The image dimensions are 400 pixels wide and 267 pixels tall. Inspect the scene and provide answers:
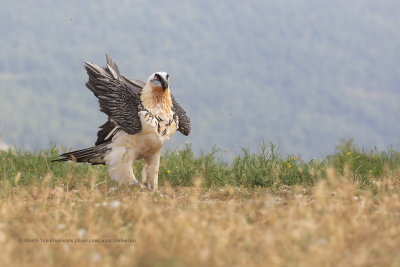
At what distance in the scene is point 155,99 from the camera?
26.8 ft

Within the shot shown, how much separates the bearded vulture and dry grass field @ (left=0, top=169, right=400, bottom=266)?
166 centimetres

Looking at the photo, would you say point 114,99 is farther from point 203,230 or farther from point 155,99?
point 203,230

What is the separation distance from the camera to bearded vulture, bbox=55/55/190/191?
8078mm

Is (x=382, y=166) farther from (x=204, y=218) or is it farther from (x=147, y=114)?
(x=204, y=218)

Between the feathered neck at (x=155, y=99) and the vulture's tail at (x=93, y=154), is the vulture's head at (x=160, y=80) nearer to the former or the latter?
the feathered neck at (x=155, y=99)

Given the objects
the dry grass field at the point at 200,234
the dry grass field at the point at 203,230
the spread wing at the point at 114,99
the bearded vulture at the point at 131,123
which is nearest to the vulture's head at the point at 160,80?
the bearded vulture at the point at 131,123

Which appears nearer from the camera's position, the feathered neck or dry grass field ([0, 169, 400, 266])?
dry grass field ([0, 169, 400, 266])

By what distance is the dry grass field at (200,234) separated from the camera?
3.90 m

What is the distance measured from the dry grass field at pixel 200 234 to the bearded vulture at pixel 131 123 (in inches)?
65.3

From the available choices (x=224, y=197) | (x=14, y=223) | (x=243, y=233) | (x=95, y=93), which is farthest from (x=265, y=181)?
(x=14, y=223)

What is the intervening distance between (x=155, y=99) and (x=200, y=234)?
4.06 m

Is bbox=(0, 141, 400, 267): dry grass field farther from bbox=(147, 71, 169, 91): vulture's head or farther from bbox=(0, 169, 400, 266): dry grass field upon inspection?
bbox=(147, 71, 169, 91): vulture's head

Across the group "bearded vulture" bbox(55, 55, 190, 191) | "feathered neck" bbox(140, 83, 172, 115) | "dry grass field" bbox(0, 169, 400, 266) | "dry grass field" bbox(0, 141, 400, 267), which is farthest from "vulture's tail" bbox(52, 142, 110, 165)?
"dry grass field" bbox(0, 169, 400, 266)

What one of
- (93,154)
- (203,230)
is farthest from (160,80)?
(203,230)
